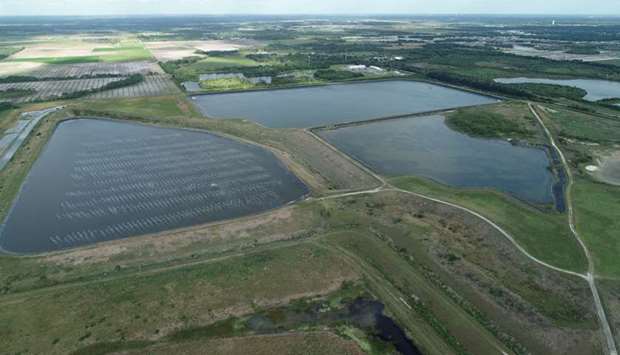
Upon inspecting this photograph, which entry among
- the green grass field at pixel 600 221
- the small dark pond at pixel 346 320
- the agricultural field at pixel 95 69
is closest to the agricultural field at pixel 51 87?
the agricultural field at pixel 95 69

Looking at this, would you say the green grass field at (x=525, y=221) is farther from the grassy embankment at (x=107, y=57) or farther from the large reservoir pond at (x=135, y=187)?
the grassy embankment at (x=107, y=57)

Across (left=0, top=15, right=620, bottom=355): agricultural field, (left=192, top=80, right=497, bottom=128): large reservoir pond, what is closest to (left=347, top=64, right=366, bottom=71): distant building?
(left=192, top=80, right=497, bottom=128): large reservoir pond

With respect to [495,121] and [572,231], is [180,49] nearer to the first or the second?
[495,121]

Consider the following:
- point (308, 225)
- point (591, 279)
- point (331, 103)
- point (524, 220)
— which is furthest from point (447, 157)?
point (331, 103)

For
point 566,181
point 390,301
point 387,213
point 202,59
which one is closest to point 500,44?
point 202,59

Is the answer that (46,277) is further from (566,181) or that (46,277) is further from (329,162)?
(566,181)
